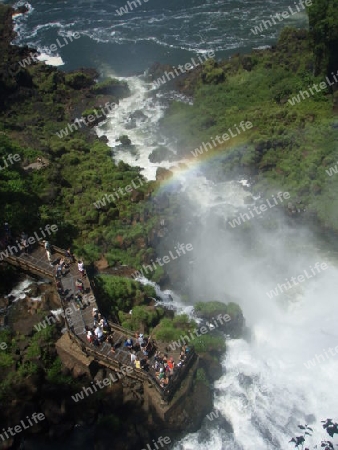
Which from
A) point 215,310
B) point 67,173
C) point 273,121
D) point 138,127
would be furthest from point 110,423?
point 138,127

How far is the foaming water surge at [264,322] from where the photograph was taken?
36.4 meters

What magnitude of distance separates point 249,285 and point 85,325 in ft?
62.0

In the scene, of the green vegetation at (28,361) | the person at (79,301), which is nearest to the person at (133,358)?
the green vegetation at (28,361)

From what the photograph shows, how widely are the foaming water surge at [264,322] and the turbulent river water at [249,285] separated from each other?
3.2 inches

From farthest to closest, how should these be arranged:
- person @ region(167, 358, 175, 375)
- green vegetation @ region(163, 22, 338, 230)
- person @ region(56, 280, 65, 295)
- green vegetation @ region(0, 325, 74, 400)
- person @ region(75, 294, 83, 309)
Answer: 1. green vegetation @ region(163, 22, 338, 230)
2. person @ region(56, 280, 65, 295)
3. person @ region(75, 294, 83, 309)
4. person @ region(167, 358, 175, 375)
5. green vegetation @ region(0, 325, 74, 400)

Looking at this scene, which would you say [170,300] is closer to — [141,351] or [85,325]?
[141,351]

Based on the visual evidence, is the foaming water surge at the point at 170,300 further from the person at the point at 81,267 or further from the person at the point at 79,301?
the person at the point at 79,301

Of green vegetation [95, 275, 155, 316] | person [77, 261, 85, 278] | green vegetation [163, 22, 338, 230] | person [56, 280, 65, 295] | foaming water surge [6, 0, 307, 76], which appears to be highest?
foaming water surge [6, 0, 307, 76]

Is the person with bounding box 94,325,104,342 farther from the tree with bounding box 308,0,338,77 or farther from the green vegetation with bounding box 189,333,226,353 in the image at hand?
the tree with bounding box 308,0,338,77

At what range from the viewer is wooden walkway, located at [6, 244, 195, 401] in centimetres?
3512

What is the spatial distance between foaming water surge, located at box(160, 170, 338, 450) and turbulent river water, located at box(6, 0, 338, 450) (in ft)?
0.26

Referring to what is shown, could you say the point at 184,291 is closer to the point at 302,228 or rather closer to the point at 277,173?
the point at 302,228

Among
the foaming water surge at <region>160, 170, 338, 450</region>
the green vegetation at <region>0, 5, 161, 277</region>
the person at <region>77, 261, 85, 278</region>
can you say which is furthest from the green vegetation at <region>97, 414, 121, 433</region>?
the green vegetation at <region>0, 5, 161, 277</region>

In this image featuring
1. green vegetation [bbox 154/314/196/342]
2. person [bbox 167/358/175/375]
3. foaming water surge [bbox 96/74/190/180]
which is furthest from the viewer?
foaming water surge [bbox 96/74/190/180]
